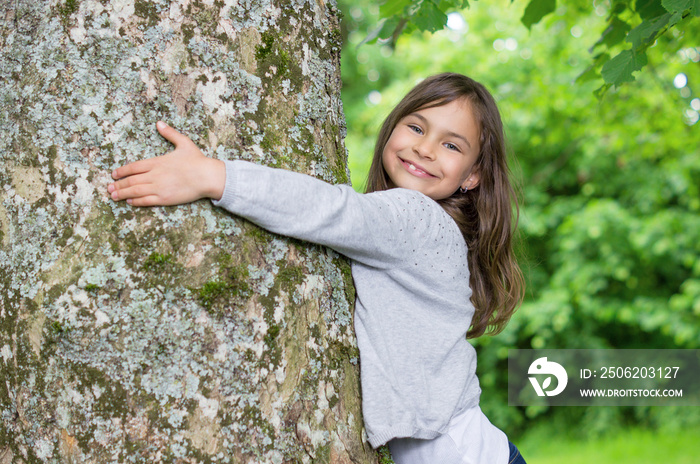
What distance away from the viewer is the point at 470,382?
1.75 meters

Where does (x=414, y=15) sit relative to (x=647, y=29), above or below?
below

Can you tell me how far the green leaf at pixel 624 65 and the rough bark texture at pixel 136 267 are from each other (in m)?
1.29

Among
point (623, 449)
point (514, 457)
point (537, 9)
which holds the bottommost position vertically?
point (623, 449)

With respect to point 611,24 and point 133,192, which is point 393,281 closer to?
point 133,192

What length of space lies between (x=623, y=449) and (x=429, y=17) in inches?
293

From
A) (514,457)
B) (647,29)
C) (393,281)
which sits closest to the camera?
(393,281)

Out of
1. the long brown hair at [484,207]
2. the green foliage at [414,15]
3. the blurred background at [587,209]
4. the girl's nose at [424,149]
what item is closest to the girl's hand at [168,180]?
the girl's nose at [424,149]

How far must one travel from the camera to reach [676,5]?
5.41 ft

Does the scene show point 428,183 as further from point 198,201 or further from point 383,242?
point 198,201

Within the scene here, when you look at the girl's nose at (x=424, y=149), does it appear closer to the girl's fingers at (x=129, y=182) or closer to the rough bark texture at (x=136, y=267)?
the rough bark texture at (x=136, y=267)

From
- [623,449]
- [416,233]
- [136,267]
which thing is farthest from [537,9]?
[623,449]

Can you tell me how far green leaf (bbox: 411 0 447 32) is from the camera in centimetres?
242

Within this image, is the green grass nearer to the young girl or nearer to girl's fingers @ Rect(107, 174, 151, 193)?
the young girl

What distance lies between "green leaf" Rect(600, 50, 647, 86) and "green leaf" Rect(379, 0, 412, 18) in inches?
35.4
